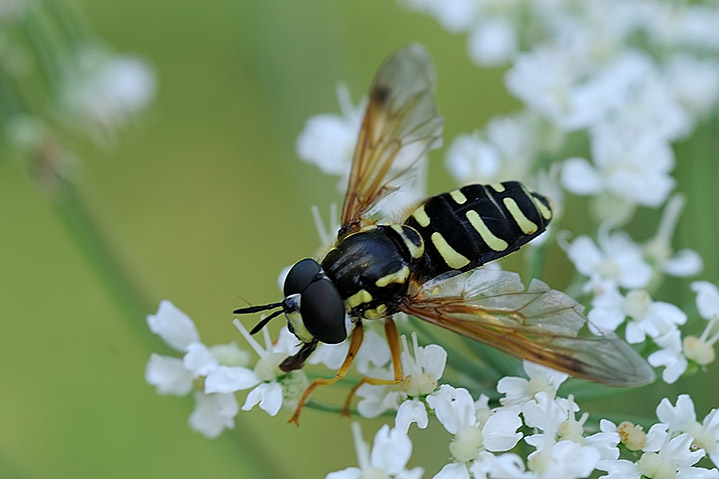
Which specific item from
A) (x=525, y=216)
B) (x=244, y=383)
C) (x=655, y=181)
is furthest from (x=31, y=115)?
(x=655, y=181)

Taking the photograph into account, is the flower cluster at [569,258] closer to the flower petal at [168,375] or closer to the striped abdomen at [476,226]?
the flower petal at [168,375]

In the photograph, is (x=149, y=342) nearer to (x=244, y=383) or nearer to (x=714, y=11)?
(x=244, y=383)

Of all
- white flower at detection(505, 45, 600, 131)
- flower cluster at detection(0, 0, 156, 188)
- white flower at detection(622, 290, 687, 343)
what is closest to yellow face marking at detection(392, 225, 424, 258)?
white flower at detection(622, 290, 687, 343)

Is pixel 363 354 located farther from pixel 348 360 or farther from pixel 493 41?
pixel 493 41

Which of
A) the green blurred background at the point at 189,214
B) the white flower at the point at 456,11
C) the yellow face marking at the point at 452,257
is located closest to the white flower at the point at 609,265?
the yellow face marking at the point at 452,257

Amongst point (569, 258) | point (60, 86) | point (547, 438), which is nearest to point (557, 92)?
point (569, 258)

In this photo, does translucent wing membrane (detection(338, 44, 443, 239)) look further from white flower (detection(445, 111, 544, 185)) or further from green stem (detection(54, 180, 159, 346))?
green stem (detection(54, 180, 159, 346))
